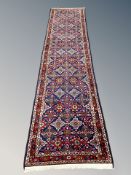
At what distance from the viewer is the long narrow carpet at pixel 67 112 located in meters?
3.12

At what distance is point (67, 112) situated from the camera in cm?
369

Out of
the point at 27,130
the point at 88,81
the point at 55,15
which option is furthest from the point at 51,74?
the point at 55,15

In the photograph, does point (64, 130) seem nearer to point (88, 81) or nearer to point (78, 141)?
point (78, 141)

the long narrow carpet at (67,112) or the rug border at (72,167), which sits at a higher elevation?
the long narrow carpet at (67,112)

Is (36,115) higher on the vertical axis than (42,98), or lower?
lower

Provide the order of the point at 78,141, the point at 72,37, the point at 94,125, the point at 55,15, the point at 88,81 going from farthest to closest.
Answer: the point at 55,15 < the point at 72,37 < the point at 88,81 < the point at 94,125 < the point at 78,141

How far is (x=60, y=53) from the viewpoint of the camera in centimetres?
480

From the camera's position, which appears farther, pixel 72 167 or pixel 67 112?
pixel 67 112

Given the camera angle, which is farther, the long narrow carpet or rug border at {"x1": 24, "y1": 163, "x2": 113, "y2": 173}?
the long narrow carpet

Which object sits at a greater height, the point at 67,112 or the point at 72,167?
the point at 67,112

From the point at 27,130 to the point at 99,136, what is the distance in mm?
796

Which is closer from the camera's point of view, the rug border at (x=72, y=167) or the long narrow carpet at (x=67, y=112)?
the rug border at (x=72, y=167)

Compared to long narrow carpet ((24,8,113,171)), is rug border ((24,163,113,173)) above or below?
below

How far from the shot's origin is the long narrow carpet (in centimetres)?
312
